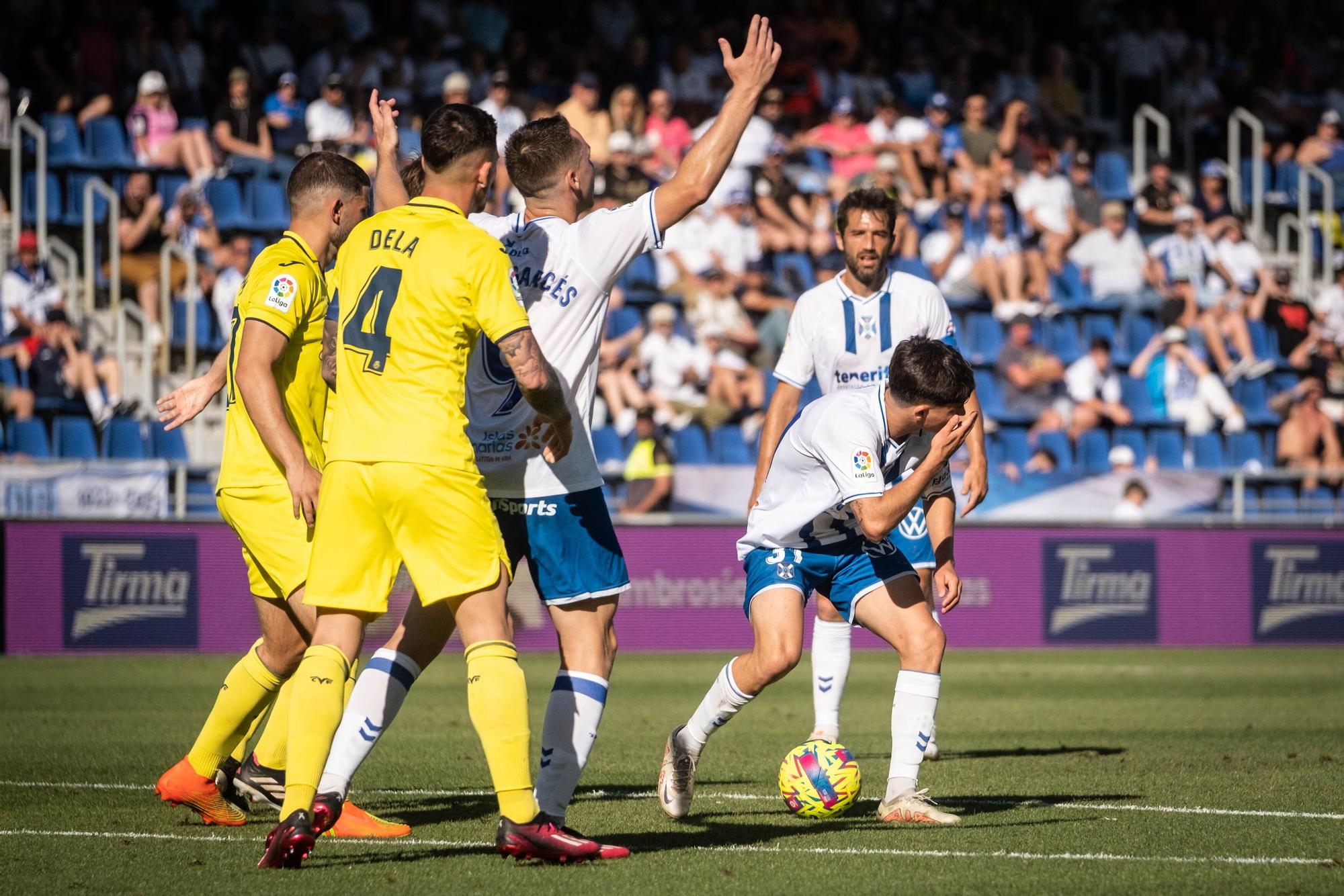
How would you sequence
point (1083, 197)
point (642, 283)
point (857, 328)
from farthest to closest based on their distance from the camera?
point (1083, 197) < point (642, 283) < point (857, 328)

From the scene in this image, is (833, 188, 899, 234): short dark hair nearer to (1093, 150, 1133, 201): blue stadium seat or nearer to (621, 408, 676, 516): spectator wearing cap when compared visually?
(621, 408, 676, 516): spectator wearing cap

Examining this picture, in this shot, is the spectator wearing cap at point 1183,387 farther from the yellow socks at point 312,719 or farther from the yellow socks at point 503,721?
the yellow socks at point 312,719

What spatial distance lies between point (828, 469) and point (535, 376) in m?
1.66

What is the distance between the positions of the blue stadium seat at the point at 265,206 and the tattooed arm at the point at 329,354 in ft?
42.3

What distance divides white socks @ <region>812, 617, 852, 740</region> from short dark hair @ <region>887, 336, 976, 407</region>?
1740 millimetres

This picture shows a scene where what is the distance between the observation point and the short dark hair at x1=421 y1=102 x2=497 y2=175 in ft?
17.7

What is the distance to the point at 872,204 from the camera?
25.8ft

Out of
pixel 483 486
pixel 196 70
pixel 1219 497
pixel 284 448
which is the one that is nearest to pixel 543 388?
pixel 483 486

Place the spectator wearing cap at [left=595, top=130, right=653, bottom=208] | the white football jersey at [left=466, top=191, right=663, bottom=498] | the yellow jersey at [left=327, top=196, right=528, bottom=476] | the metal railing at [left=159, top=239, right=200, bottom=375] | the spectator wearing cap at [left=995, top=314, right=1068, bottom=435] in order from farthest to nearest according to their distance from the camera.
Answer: the spectator wearing cap at [left=595, top=130, right=653, bottom=208] → the spectator wearing cap at [left=995, top=314, right=1068, bottom=435] → the metal railing at [left=159, top=239, right=200, bottom=375] → the white football jersey at [left=466, top=191, right=663, bottom=498] → the yellow jersey at [left=327, top=196, right=528, bottom=476]

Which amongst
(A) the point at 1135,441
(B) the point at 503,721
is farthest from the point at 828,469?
(A) the point at 1135,441

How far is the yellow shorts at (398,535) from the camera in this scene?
518 centimetres

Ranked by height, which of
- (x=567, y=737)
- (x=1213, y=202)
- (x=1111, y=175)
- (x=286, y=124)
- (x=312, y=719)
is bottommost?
(x=567, y=737)

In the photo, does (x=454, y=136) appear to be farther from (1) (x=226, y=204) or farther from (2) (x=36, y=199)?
(2) (x=36, y=199)

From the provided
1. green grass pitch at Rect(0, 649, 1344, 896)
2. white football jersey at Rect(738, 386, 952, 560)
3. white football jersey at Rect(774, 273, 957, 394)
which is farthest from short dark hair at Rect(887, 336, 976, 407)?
white football jersey at Rect(774, 273, 957, 394)
